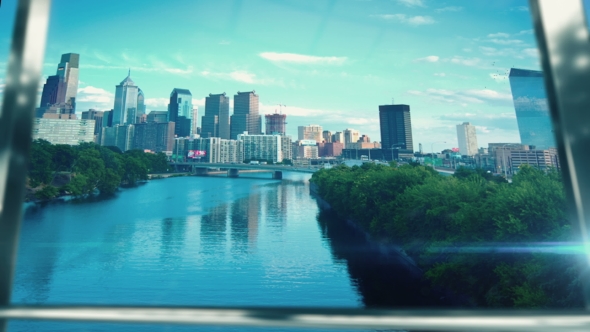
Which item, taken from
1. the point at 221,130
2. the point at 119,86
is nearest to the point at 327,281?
the point at 119,86

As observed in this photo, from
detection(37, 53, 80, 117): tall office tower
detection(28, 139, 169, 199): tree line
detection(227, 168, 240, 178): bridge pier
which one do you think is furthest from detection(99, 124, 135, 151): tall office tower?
detection(37, 53, 80, 117): tall office tower

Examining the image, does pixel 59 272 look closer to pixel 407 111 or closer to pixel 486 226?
pixel 486 226

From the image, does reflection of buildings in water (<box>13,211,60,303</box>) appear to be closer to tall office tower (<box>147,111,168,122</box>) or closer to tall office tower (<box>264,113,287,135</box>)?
tall office tower (<box>147,111,168,122</box>)

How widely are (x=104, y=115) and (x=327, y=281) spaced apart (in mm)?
26014

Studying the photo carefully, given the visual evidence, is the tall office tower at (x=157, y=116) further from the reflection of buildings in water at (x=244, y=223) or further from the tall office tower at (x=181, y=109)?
the reflection of buildings in water at (x=244, y=223)

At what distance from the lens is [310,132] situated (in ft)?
136

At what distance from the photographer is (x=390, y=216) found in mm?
5777

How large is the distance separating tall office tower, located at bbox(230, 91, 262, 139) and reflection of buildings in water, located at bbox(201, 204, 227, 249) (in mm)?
27388

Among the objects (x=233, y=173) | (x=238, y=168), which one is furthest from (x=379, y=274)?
(x=233, y=173)

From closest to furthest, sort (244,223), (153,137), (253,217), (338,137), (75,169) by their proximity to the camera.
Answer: (244,223) < (253,217) < (75,169) < (153,137) < (338,137)

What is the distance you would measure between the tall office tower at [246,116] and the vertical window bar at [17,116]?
36.8m

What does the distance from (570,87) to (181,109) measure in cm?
3762

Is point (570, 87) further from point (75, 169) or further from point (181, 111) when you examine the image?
point (181, 111)

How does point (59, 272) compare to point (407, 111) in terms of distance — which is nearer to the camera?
point (59, 272)
